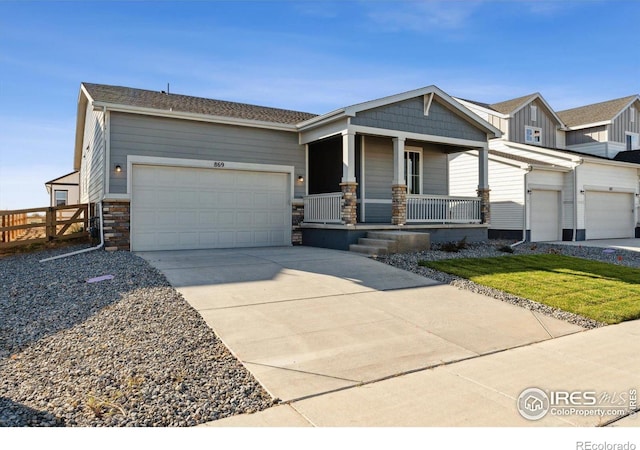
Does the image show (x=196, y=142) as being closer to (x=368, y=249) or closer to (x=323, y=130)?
(x=323, y=130)

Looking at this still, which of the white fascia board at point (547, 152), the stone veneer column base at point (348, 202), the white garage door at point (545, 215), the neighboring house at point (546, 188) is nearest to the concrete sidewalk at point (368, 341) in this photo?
the stone veneer column base at point (348, 202)

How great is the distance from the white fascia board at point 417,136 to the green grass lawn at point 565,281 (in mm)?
4244

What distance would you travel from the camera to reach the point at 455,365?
438 cm

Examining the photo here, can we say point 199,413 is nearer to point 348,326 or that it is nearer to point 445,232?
point 348,326

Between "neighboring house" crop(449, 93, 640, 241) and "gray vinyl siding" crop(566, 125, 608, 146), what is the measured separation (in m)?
3.22

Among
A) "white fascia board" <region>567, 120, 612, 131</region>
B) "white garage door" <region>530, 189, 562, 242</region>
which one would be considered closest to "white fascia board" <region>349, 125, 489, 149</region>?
"white garage door" <region>530, 189, 562, 242</region>

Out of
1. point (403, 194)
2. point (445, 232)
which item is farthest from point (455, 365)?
point (445, 232)

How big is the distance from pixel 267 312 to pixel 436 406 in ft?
9.58

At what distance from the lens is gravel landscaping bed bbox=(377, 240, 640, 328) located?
6.55 meters

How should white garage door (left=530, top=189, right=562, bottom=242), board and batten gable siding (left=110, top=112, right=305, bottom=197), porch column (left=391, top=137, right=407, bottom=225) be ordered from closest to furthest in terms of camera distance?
board and batten gable siding (left=110, top=112, right=305, bottom=197) < porch column (left=391, top=137, right=407, bottom=225) < white garage door (left=530, top=189, right=562, bottom=242)

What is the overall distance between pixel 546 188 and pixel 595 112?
9.77 metres

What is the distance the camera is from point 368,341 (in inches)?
195

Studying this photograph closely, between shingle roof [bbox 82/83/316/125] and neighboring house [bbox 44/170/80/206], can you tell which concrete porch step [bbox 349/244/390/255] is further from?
neighboring house [bbox 44/170/80/206]

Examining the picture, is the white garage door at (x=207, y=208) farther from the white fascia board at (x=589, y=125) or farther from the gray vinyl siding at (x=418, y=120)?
the white fascia board at (x=589, y=125)
